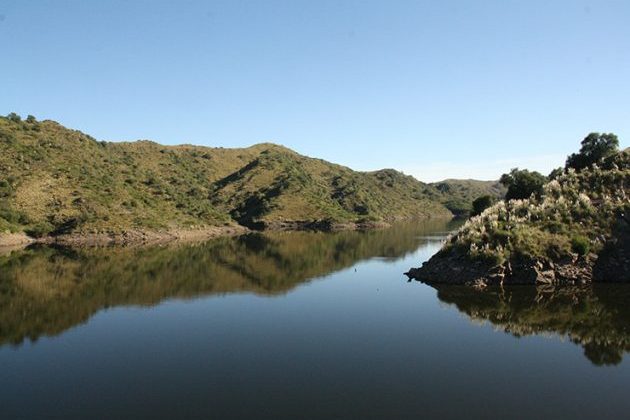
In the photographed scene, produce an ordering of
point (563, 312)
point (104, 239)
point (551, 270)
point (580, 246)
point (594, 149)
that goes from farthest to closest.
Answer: point (104, 239)
point (594, 149)
point (580, 246)
point (551, 270)
point (563, 312)

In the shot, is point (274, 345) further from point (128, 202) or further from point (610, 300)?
point (128, 202)

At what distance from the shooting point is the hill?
69125mm

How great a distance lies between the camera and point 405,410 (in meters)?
28.4

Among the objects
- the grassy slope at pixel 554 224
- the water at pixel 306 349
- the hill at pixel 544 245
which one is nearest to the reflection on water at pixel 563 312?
the water at pixel 306 349

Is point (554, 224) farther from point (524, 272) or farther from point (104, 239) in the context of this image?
point (104, 239)

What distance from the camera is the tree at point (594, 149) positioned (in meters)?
116

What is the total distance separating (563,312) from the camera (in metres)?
53.3

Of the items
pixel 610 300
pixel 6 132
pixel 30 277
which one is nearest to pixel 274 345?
pixel 610 300

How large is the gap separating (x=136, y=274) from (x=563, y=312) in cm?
7044

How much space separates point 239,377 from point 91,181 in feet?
555

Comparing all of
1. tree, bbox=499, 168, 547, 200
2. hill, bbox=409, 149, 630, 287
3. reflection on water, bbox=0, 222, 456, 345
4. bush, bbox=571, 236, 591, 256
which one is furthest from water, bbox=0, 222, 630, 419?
tree, bbox=499, 168, 547, 200

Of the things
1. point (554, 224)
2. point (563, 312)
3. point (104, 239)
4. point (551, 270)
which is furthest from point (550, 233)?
point (104, 239)

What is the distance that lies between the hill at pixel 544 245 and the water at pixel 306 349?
4449 millimetres

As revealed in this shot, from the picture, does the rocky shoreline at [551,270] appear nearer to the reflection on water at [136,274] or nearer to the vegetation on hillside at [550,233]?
the vegetation on hillside at [550,233]
